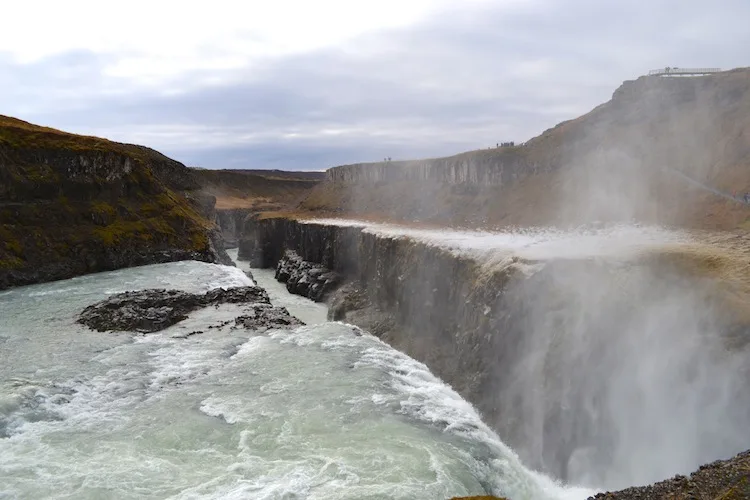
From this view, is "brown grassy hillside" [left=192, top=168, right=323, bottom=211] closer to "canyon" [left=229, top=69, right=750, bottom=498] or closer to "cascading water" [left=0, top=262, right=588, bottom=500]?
"canyon" [left=229, top=69, right=750, bottom=498]

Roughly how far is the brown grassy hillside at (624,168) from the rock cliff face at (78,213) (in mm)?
32304

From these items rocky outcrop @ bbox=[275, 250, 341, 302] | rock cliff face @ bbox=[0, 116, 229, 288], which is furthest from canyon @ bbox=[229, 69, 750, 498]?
rock cliff face @ bbox=[0, 116, 229, 288]

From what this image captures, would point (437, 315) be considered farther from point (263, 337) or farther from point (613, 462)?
point (613, 462)

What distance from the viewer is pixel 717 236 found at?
1030 inches

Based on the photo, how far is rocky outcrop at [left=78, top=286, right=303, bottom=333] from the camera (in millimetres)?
24397

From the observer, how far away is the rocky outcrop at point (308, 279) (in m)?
50.5

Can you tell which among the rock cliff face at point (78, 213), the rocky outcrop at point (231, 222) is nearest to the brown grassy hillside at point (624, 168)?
the rock cliff face at point (78, 213)

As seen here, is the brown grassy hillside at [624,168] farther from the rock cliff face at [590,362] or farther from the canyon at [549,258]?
the rock cliff face at [590,362]

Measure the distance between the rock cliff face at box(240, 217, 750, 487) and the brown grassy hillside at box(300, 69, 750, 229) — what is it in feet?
55.4

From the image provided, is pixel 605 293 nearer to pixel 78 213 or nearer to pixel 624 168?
pixel 624 168

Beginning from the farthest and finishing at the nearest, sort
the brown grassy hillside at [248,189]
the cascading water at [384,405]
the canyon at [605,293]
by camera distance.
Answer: the brown grassy hillside at [248,189] < the canyon at [605,293] < the cascading water at [384,405]

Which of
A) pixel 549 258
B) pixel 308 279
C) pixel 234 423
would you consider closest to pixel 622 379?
pixel 549 258

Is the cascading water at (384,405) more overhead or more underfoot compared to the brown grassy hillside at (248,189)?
more underfoot

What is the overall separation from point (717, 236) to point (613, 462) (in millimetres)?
16301
